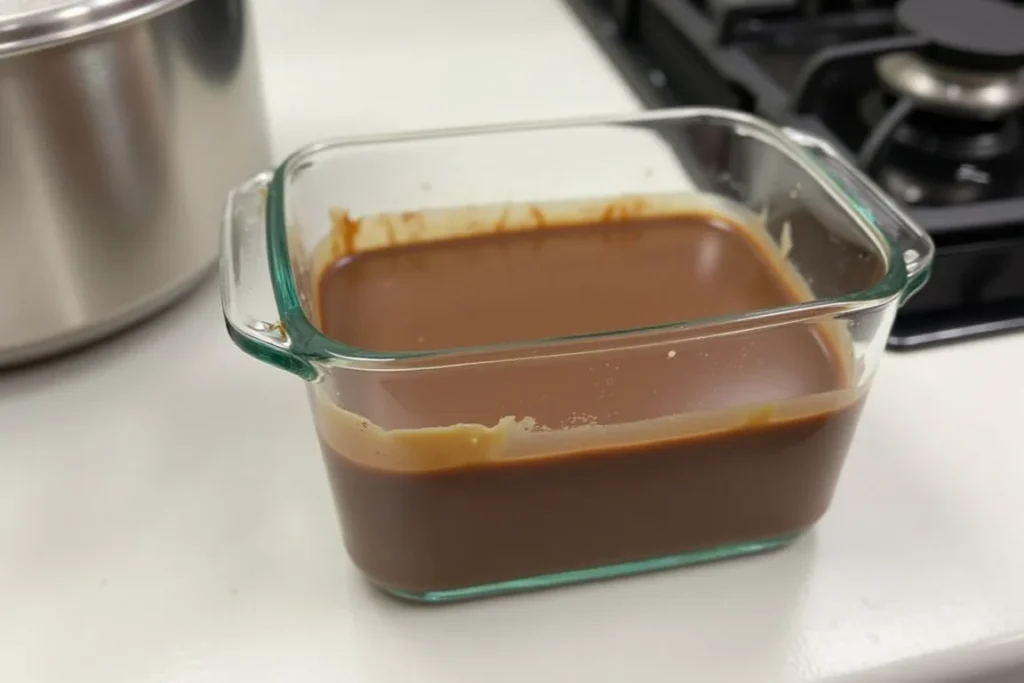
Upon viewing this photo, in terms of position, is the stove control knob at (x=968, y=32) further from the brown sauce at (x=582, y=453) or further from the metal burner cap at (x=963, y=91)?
the brown sauce at (x=582, y=453)

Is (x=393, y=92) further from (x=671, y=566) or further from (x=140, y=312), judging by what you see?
(x=671, y=566)

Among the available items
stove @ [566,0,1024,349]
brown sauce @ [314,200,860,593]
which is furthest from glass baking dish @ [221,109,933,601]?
stove @ [566,0,1024,349]

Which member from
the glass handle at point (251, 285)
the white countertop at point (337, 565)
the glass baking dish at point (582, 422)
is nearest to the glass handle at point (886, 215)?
the glass baking dish at point (582, 422)

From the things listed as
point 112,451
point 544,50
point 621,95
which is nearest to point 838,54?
point 621,95

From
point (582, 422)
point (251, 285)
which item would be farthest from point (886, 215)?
point (251, 285)

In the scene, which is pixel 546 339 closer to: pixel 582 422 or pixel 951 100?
pixel 582 422

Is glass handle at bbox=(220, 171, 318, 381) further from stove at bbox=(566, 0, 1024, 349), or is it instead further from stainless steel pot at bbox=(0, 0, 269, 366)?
stove at bbox=(566, 0, 1024, 349)
